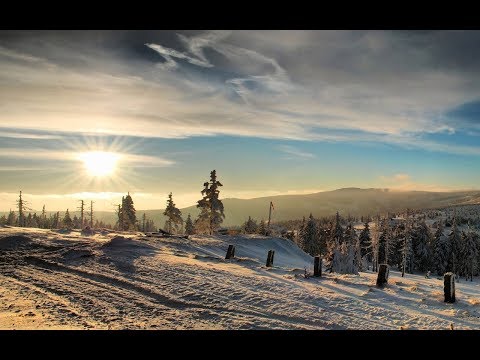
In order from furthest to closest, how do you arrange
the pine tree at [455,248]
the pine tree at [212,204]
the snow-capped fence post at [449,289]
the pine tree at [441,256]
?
the pine tree at [441,256] → the pine tree at [455,248] → the pine tree at [212,204] → the snow-capped fence post at [449,289]

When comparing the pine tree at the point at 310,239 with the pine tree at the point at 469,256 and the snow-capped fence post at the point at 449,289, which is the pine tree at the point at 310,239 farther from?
the snow-capped fence post at the point at 449,289

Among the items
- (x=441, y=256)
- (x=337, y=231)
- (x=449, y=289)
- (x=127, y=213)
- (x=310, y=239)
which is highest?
(x=127, y=213)

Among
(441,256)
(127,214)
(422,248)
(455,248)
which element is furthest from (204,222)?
(455,248)

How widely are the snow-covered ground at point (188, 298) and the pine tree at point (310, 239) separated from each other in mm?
70457

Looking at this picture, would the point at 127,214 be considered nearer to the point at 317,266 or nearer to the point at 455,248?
the point at 317,266

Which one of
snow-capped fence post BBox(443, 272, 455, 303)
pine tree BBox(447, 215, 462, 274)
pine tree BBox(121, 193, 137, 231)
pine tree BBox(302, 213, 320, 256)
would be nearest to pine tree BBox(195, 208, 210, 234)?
pine tree BBox(121, 193, 137, 231)

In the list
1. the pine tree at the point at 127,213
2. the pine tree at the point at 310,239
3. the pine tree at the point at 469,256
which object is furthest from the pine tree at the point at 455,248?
the pine tree at the point at 127,213

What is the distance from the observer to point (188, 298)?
1036cm

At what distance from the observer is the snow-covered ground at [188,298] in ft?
28.3

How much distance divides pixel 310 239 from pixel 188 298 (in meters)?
78.0
